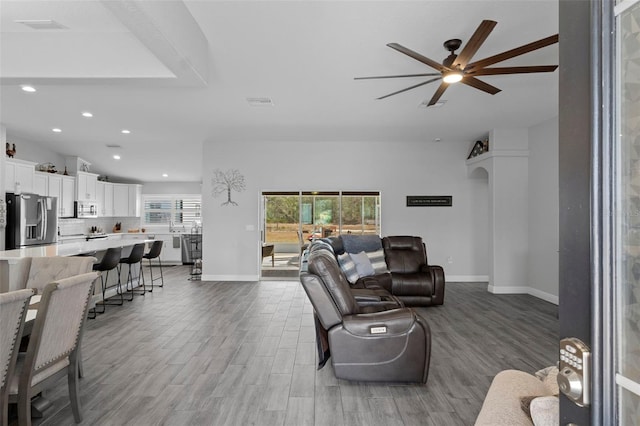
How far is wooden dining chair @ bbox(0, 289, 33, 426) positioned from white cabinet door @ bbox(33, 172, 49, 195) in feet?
21.8

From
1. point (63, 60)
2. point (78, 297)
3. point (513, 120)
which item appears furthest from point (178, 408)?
point (513, 120)

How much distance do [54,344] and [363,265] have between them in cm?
382

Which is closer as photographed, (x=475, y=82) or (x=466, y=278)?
(x=475, y=82)

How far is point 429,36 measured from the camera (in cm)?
302

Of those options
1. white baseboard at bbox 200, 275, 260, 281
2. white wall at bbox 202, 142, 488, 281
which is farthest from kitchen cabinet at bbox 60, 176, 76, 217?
white baseboard at bbox 200, 275, 260, 281

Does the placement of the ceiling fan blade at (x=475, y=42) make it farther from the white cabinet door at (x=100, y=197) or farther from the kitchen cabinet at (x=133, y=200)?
the kitchen cabinet at (x=133, y=200)

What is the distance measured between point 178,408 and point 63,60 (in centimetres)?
319

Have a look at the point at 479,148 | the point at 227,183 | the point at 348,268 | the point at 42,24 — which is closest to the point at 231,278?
the point at 227,183

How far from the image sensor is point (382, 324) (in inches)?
105

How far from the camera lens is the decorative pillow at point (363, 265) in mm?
5062

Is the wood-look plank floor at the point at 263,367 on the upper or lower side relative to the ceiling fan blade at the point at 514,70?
lower

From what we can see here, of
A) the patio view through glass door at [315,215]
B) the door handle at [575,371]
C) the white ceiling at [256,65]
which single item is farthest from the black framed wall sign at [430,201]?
the door handle at [575,371]

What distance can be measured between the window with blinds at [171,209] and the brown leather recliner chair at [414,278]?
21.8 feet

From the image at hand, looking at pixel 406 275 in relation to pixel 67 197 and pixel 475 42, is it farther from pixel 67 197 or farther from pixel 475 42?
pixel 67 197
